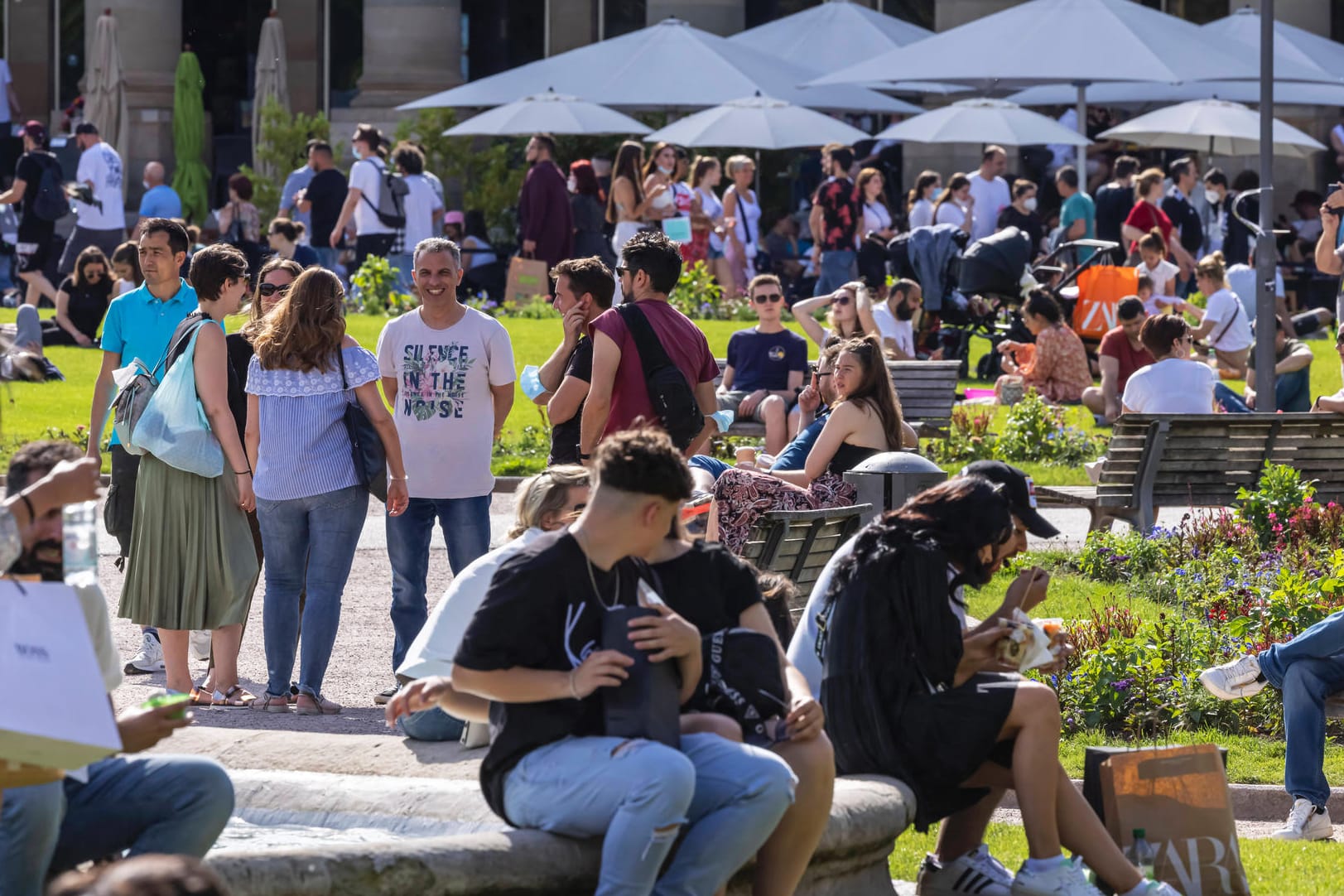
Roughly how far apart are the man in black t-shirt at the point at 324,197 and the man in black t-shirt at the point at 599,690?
640 inches

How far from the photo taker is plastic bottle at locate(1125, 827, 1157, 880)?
5777 mm

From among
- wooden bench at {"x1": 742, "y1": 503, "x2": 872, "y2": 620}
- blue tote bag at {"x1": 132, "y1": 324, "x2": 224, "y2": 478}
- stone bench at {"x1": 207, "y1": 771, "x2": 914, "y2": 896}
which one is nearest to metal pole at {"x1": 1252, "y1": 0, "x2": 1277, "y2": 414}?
wooden bench at {"x1": 742, "y1": 503, "x2": 872, "y2": 620}

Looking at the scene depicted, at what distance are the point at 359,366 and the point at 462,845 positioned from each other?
3490mm

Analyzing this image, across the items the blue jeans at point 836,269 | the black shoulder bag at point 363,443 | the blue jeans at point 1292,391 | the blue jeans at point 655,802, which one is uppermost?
the blue jeans at point 836,269

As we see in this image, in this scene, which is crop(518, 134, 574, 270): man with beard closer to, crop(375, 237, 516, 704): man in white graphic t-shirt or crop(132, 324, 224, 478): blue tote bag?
crop(375, 237, 516, 704): man in white graphic t-shirt

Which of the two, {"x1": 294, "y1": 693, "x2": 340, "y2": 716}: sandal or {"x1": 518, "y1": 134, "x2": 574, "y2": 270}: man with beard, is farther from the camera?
{"x1": 518, "y1": 134, "x2": 574, "y2": 270}: man with beard

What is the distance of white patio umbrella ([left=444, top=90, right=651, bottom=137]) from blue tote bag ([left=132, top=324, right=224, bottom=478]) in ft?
51.2

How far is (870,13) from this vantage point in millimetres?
27453

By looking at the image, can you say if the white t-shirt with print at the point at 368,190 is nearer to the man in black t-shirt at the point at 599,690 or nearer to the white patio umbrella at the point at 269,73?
the white patio umbrella at the point at 269,73

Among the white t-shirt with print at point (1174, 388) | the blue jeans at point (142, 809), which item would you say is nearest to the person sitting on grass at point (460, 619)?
the blue jeans at point (142, 809)

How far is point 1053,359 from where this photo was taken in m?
16.3

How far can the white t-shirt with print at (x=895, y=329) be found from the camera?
16.6 meters

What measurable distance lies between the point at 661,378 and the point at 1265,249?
291 inches

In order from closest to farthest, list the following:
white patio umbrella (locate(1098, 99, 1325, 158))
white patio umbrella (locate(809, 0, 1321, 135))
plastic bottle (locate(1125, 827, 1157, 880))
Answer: plastic bottle (locate(1125, 827, 1157, 880)) < white patio umbrella (locate(809, 0, 1321, 135)) < white patio umbrella (locate(1098, 99, 1325, 158))
